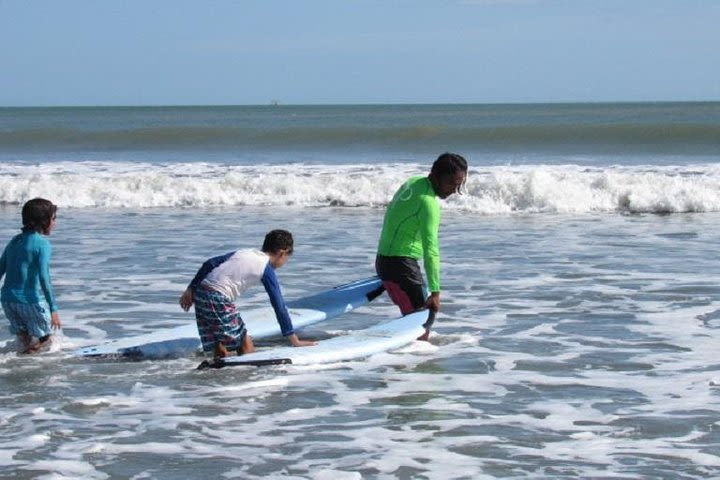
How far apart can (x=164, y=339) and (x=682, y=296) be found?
4532 mm

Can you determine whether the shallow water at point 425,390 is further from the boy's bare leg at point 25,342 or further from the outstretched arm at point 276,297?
the outstretched arm at point 276,297

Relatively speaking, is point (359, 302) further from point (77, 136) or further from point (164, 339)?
point (77, 136)

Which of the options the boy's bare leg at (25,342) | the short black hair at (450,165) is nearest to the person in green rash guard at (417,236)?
the short black hair at (450,165)

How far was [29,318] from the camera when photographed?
25.9ft

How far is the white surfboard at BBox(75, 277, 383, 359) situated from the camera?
8.00m

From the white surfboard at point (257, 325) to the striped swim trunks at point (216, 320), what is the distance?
49 centimetres

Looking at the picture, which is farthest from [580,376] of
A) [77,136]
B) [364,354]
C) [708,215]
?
[77,136]

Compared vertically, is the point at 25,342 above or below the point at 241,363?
above

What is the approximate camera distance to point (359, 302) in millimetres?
9336

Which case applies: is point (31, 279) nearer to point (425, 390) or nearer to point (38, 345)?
point (38, 345)

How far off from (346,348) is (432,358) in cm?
58

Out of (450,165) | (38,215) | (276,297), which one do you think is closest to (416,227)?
(450,165)

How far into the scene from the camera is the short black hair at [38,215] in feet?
25.2

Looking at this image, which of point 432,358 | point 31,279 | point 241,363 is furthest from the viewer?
point 432,358
